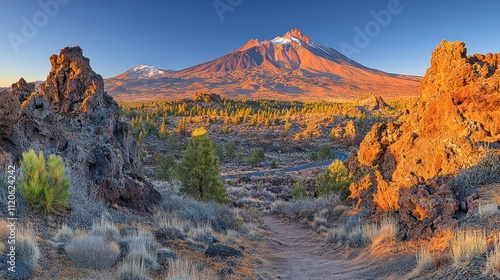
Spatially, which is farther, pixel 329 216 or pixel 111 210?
pixel 329 216

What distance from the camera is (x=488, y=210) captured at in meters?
5.77

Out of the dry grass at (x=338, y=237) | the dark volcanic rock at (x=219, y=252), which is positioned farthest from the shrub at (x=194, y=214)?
the dry grass at (x=338, y=237)

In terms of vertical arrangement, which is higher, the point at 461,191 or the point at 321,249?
the point at 461,191

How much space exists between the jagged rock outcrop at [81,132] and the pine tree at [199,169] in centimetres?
394

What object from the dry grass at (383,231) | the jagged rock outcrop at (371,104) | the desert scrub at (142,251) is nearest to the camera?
the desert scrub at (142,251)

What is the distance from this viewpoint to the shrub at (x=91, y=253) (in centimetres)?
445

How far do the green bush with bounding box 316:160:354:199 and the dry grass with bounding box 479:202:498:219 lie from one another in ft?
35.9

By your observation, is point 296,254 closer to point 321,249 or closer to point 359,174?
point 321,249

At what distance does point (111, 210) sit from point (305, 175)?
36.7 metres

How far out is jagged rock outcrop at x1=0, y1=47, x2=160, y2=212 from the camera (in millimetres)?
8098

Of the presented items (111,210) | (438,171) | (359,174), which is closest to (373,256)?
Result: (438,171)

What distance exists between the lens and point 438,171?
8.62 metres

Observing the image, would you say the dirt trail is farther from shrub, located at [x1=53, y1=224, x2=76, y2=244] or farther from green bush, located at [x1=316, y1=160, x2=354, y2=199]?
green bush, located at [x1=316, y1=160, x2=354, y2=199]

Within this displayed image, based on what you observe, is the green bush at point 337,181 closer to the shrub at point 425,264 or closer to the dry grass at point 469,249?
the shrub at point 425,264
